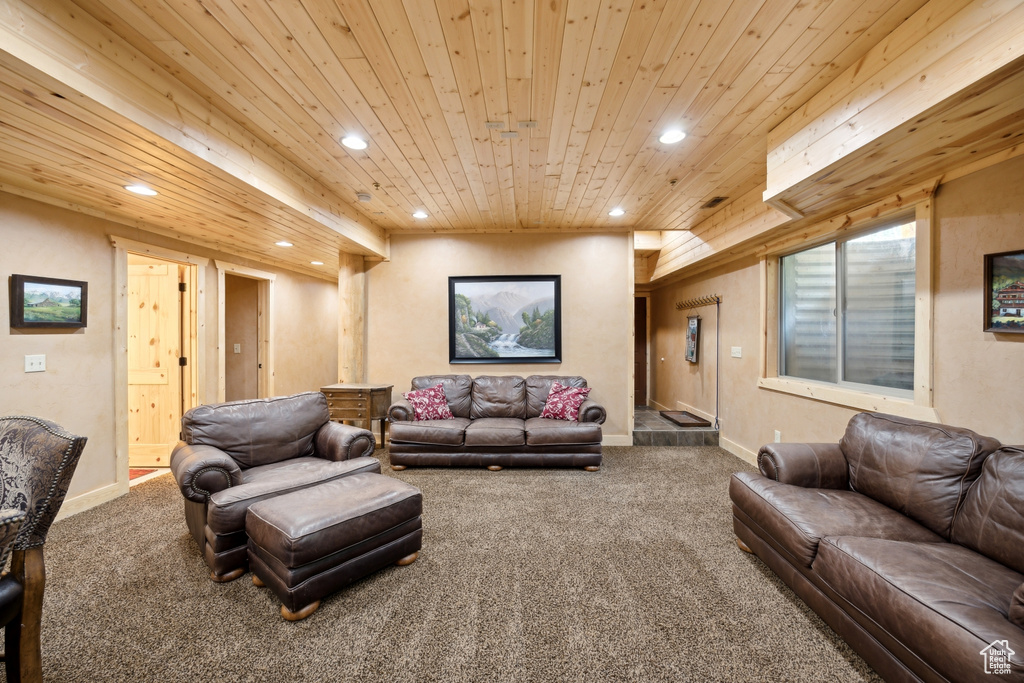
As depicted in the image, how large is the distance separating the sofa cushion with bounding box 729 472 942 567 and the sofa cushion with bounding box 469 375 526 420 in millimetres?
2530

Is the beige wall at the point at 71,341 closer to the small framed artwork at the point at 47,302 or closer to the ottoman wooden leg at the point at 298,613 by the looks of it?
the small framed artwork at the point at 47,302

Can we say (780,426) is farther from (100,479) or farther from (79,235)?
(79,235)

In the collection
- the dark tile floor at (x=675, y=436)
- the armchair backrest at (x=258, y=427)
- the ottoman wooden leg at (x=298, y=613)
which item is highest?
the armchair backrest at (x=258, y=427)

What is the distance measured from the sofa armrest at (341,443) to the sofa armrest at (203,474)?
1.93 feet

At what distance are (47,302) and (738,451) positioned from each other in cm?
622

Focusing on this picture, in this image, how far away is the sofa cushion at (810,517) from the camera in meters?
1.74

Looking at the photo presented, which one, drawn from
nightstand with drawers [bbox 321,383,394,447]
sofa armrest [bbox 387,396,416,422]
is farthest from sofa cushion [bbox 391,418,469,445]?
nightstand with drawers [bbox 321,383,394,447]

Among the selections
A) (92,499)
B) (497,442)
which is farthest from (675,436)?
(92,499)

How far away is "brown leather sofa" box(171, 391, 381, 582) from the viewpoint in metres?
2.03

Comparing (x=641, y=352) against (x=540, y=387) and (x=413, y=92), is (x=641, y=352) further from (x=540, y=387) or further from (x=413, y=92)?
(x=413, y=92)

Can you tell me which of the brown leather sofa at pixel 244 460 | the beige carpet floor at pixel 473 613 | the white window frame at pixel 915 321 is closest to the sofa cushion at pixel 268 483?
the brown leather sofa at pixel 244 460

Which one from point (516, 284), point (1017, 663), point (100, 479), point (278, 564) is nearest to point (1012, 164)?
point (1017, 663)

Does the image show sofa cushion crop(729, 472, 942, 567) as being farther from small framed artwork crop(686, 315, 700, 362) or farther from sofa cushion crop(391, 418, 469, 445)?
small framed artwork crop(686, 315, 700, 362)

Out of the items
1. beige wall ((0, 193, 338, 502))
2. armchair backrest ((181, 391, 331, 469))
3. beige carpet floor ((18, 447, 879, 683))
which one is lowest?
beige carpet floor ((18, 447, 879, 683))
